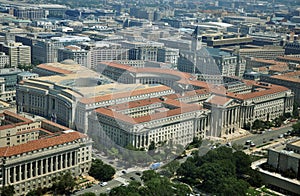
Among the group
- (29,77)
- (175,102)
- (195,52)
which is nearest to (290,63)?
(195,52)

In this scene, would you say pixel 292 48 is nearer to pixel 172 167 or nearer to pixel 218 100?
pixel 218 100

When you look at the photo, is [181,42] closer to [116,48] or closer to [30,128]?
[116,48]

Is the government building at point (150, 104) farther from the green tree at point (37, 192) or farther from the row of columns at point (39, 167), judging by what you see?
the green tree at point (37, 192)

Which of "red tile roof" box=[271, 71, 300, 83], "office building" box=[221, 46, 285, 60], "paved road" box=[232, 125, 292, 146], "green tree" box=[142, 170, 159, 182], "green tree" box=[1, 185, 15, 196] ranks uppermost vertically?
"office building" box=[221, 46, 285, 60]

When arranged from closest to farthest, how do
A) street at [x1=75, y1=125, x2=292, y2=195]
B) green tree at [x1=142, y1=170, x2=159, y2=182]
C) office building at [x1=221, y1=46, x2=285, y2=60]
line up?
green tree at [x1=142, y1=170, x2=159, y2=182]
street at [x1=75, y1=125, x2=292, y2=195]
office building at [x1=221, y1=46, x2=285, y2=60]

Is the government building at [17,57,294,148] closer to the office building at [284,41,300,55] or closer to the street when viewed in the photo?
the street

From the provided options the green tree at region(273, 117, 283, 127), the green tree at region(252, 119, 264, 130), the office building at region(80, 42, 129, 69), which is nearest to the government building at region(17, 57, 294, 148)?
the green tree at region(252, 119, 264, 130)

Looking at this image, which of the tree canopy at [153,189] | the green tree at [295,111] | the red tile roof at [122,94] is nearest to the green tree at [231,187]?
the tree canopy at [153,189]
